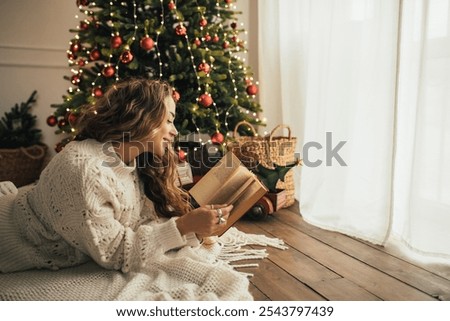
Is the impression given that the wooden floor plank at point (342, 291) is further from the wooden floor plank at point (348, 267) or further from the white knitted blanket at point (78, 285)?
the white knitted blanket at point (78, 285)

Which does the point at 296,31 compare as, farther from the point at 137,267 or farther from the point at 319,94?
the point at 137,267

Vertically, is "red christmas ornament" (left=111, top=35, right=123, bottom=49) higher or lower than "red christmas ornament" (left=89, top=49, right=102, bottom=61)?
higher

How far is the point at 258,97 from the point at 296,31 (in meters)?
0.62

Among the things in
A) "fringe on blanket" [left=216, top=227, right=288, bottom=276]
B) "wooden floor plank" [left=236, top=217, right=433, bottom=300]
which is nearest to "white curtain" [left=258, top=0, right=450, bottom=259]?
"wooden floor plank" [left=236, top=217, right=433, bottom=300]

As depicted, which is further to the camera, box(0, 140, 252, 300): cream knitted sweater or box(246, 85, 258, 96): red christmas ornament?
box(246, 85, 258, 96): red christmas ornament

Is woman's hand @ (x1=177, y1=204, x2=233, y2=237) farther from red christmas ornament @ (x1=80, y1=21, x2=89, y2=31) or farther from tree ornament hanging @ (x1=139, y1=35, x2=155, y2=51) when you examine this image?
red christmas ornament @ (x1=80, y1=21, x2=89, y2=31)

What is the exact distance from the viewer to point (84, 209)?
113cm

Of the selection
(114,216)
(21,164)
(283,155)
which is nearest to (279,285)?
(114,216)

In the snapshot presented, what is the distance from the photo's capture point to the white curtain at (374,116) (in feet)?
5.04

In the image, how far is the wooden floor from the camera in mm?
1263

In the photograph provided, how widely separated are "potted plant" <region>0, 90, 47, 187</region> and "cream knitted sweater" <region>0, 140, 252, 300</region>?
57.0 inches

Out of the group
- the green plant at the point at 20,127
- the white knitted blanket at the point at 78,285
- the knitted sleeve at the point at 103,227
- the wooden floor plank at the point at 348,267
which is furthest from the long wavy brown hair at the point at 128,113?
the green plant at the point at 20,127

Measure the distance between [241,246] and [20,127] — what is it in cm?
195

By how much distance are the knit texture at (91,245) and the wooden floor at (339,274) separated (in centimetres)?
20
